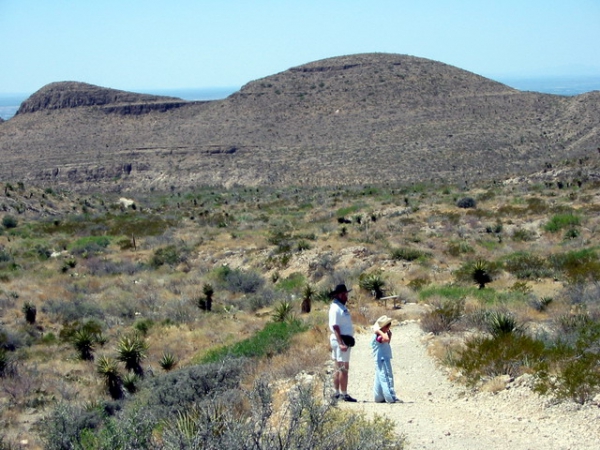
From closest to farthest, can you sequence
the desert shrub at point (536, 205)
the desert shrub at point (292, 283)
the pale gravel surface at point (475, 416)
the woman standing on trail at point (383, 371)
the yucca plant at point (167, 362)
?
1. the pale gravel surface at point (475, 416)
2. the woman standing on trail at point (383, 371)
3. the yucca plant at point (167, 362)
4. the desert shrub at point (292, 283)
5. the desert shrub at point (536, 205)

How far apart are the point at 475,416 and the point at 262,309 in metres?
10.9

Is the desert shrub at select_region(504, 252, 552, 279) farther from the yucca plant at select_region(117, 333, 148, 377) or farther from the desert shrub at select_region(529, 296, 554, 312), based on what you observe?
the yucca plant at select_region(117, 333, 148, 377)

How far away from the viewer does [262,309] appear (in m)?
18.3

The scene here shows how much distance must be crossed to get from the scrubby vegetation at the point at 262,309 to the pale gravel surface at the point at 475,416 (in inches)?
12.2

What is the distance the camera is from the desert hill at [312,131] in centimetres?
6200

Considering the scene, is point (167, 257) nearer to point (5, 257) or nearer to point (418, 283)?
point (5, 257)

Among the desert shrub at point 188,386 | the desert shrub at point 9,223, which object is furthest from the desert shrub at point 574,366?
the desert shrub at point 9,223

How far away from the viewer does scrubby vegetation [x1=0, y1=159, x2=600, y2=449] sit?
785 centimetres

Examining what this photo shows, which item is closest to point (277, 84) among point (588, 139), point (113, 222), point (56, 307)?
point (588, 139)

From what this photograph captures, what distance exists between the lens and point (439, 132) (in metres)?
67.5

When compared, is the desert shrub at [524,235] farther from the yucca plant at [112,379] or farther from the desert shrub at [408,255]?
the yucca plant at [112,379]

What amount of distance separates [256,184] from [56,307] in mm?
45845

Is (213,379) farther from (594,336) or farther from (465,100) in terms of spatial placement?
(465,100)

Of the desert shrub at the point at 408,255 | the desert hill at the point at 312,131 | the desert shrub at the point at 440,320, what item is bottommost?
the desert shrub at the point at 408,255
